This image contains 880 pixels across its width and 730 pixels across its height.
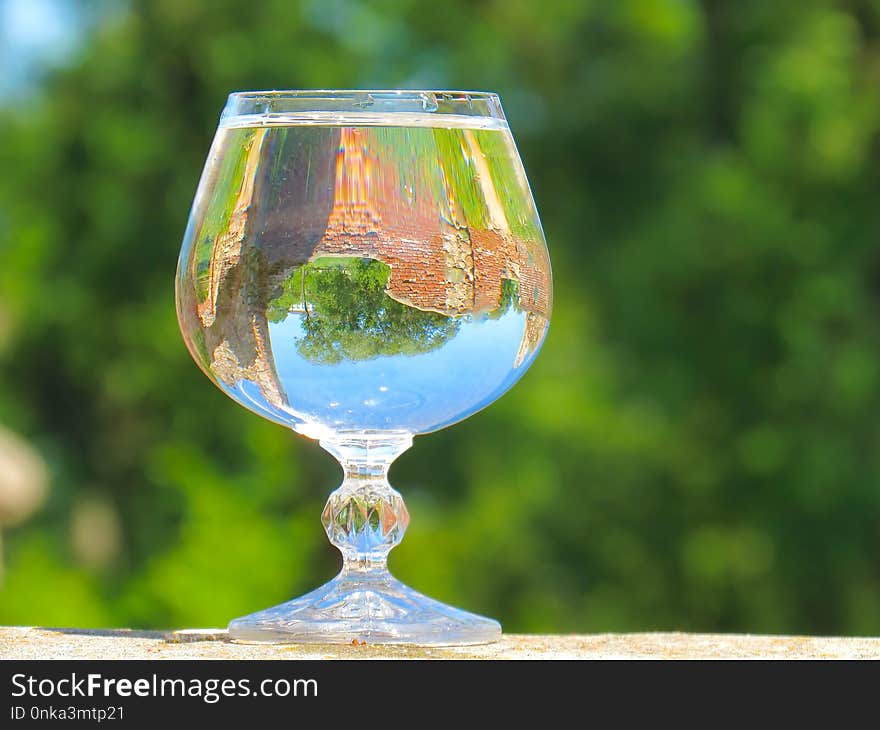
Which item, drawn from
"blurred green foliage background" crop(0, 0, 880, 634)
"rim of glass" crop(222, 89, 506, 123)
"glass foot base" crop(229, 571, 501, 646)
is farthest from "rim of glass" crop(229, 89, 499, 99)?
"blurred green foliage background" crop(0, 0, 880, 634)

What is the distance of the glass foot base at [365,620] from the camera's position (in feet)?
5.61

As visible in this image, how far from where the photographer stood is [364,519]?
5.75ft

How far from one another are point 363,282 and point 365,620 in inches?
16.2

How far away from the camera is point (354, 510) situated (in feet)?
5.76

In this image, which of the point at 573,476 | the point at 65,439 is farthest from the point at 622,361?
the point at 65,439

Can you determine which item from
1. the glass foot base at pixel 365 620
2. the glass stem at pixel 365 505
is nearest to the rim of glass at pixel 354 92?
the glass stem at pixel 365 505

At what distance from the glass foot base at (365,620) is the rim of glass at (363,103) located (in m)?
0.55

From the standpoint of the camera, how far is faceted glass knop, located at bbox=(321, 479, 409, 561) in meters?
1.76

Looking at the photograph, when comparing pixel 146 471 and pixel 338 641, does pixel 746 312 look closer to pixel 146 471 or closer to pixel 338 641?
pixel 146 471

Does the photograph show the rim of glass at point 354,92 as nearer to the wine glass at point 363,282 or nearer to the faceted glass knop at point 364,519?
the wine glass at point 363,282

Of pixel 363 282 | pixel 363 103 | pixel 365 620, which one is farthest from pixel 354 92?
pixel 365 620

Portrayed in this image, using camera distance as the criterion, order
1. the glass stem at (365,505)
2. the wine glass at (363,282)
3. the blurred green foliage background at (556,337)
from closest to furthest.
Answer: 1. the wine glass at (363,282)
2. the glass stem at (365,505)
3. the blurred green foliage background at (556,337)

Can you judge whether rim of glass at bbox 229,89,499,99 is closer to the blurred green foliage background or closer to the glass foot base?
the glass foot base

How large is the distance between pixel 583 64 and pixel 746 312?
7.47 ft
